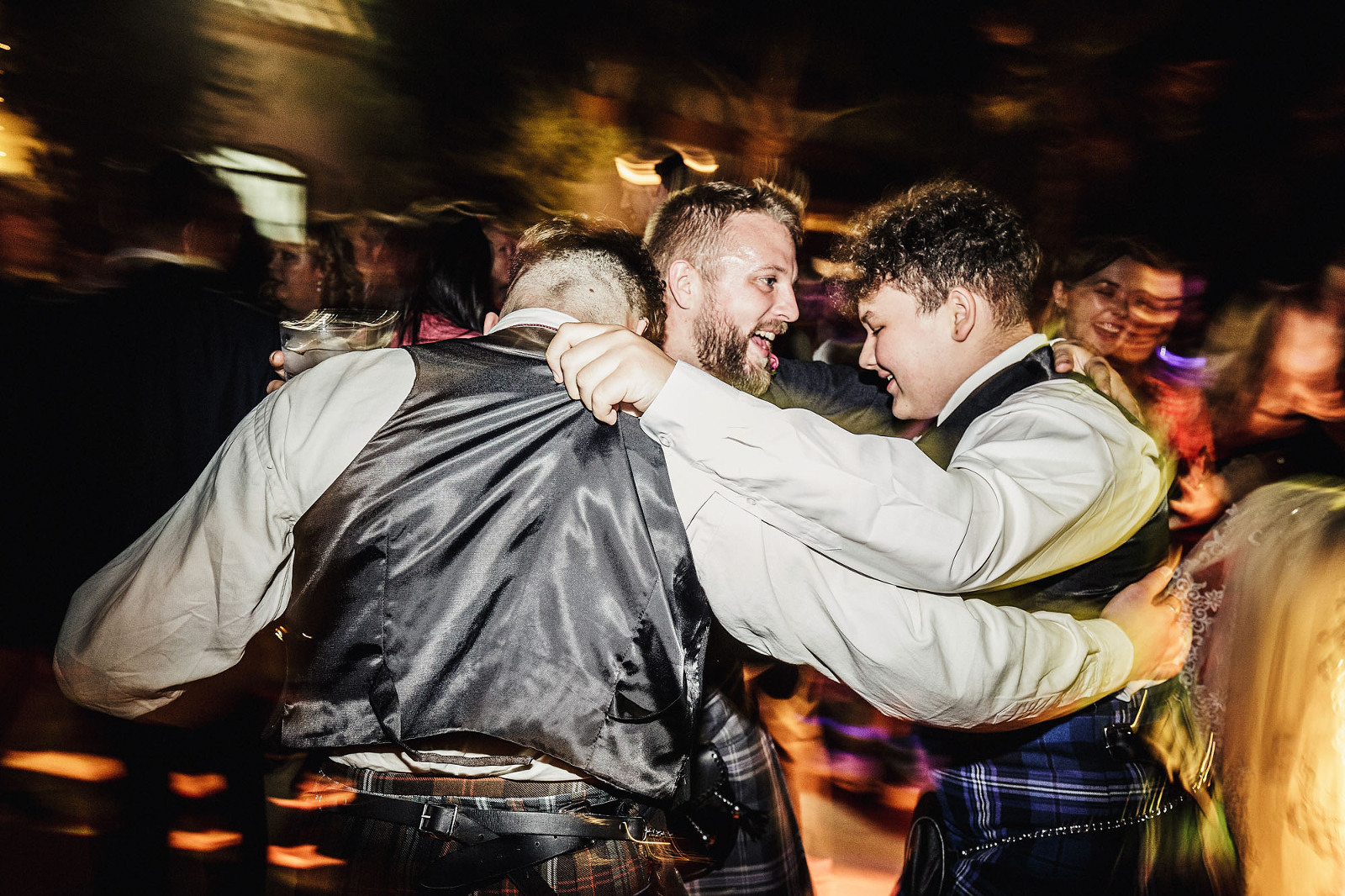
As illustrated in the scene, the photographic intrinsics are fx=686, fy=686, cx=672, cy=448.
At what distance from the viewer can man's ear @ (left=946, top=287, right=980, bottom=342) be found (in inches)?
71.1

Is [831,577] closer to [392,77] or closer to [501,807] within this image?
[501,807]

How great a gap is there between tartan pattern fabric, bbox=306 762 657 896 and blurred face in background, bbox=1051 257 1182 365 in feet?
9.32

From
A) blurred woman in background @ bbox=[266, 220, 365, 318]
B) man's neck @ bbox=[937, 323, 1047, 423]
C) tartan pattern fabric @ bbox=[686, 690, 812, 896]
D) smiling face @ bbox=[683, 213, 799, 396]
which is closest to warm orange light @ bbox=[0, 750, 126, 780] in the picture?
blurred woman in background @ bbox=[266, 220, 365, 318]

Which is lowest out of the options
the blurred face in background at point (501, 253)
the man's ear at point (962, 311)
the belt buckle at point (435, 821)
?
the belt buckle at point (435, 821)

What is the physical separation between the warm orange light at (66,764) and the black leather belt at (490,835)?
1.75 m

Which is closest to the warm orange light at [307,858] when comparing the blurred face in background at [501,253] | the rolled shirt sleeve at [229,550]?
the rolled shirt sleeve at [229,550]

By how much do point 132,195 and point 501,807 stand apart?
7.62 ft

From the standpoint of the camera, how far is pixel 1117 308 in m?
3.01

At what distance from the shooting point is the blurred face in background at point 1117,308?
299 centimetres

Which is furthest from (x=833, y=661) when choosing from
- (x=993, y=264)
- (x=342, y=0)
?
(x=342, y=0)

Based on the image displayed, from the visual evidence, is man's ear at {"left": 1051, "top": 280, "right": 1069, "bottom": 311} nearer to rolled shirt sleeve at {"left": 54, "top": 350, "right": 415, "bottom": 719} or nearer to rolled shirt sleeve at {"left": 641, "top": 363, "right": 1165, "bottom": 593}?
rolled shirt sleeve at {"left": 641, "top": 363, "right": 1165, "bottom": 593}

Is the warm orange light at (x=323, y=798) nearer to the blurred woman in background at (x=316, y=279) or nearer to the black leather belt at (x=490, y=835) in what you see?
the black leather belt at (x=490, y=835)

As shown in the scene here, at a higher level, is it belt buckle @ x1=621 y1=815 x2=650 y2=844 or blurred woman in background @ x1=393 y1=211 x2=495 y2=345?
blurred woman in background @ x1=393 y1=211 x2=495 y2=345

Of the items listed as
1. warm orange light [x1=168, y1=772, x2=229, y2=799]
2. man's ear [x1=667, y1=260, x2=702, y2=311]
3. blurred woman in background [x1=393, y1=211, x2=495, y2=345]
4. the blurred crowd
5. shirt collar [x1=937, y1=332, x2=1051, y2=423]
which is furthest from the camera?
blurred woman in background [x1=393, y1=211, x2=495, y2=345]
